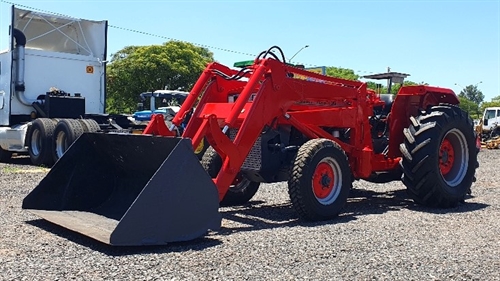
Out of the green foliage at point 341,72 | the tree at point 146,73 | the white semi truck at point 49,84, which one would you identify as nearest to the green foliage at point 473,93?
the green foliage at point 341,72

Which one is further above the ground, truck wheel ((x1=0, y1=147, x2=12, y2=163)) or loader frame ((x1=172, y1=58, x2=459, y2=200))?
loader frame ((x1=172, y1=58, x2=459, y2=200))

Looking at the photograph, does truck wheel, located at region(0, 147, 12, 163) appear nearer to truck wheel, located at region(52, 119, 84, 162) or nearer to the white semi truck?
the white semi truck

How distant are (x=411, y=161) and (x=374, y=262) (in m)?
3.34

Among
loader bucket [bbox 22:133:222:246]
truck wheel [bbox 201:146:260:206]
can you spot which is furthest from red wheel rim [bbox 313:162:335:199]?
loader bucket [bbox 22:133:222:246]

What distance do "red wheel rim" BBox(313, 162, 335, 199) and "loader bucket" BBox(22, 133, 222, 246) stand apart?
5.55ft

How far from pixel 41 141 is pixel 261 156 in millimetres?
8225

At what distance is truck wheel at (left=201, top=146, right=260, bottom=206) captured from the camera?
26.9ft

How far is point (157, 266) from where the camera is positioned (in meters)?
4.89

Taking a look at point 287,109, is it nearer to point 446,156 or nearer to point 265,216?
point 265,216

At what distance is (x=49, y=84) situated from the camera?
1526 centimetres

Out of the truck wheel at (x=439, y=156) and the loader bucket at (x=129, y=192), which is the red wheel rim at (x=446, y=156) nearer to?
the truck wheel at (x=439, y=156)

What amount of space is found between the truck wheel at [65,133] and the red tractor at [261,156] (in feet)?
20.0

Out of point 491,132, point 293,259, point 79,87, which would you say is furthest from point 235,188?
point 491,132

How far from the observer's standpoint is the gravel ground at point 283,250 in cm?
477
